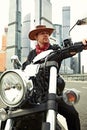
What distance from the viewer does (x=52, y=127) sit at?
169 cm

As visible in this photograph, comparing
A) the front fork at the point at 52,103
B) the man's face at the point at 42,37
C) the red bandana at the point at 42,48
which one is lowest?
the front fork at the point at 52,103

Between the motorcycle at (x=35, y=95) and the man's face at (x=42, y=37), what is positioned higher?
the man's face at (x=42, y=37)

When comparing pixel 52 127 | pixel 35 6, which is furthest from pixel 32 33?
pixel 35 6

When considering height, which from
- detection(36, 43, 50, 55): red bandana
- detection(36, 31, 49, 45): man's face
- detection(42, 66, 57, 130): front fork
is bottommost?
detection(42, 66, 57, 130): front fork

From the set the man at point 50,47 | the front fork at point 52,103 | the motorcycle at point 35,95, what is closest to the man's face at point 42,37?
the man at point 50,47

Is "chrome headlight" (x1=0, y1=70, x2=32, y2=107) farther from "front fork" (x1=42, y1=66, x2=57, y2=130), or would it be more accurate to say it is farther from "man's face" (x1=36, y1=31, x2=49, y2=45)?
"man's face" (x1=36, y1=31, x2=49, y2=45)

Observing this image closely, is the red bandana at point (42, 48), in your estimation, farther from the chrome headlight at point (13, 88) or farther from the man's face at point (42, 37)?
the chrome headlight at point (13, 88)

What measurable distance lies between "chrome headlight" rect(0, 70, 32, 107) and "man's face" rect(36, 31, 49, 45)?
613 millimetres

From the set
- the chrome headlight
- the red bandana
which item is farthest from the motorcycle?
the red bandana

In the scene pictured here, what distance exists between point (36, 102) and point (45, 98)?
0.21ft

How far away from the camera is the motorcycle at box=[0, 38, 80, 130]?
1771 mm

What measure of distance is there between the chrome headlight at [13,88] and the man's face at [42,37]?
613mm

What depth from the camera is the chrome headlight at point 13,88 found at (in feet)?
5.81

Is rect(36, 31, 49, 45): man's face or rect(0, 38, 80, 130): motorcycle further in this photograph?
rect(36, 31, 49, 45): man's face
